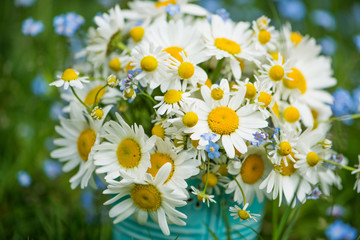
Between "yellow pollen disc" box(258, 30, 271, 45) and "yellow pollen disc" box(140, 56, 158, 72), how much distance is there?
307 millimetres

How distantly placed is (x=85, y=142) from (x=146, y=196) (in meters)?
0.24

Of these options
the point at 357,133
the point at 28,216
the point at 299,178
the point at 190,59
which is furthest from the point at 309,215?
the point at 28,216

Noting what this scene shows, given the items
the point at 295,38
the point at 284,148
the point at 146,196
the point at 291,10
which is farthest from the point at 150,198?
the point at 291,10

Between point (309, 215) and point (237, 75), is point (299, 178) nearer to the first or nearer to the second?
point (237, 75)

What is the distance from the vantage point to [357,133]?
6.20 ft

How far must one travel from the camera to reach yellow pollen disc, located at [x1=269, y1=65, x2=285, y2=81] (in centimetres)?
98

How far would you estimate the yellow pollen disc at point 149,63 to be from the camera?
92 cm

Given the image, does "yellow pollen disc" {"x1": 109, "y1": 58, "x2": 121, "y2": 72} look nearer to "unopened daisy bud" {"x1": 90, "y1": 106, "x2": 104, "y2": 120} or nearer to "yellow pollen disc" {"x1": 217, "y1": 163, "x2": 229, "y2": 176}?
"unopened daisy bud" {"x1": 90, "y1": 106, "x2": 104, "y2": 120}

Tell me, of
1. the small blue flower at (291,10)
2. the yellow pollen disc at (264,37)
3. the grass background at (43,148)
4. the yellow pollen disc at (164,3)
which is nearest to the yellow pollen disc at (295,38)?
the grass background at (43,148)

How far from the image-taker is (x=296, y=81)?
1091mm

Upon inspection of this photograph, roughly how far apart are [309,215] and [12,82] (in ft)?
5.21

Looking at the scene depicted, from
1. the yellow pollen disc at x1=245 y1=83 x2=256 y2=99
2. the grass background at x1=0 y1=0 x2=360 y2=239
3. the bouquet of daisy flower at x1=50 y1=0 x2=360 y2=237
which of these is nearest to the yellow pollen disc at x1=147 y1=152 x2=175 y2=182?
the bouquet of daisy flower at x1=50 y1=0 x2=360 y2=237

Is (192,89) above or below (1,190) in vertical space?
above

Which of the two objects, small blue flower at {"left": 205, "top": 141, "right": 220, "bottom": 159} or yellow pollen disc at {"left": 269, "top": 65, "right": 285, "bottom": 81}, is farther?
yellow pollen disc at {"left": 269, "top": 65, "right": 285, "bottom": 81}
